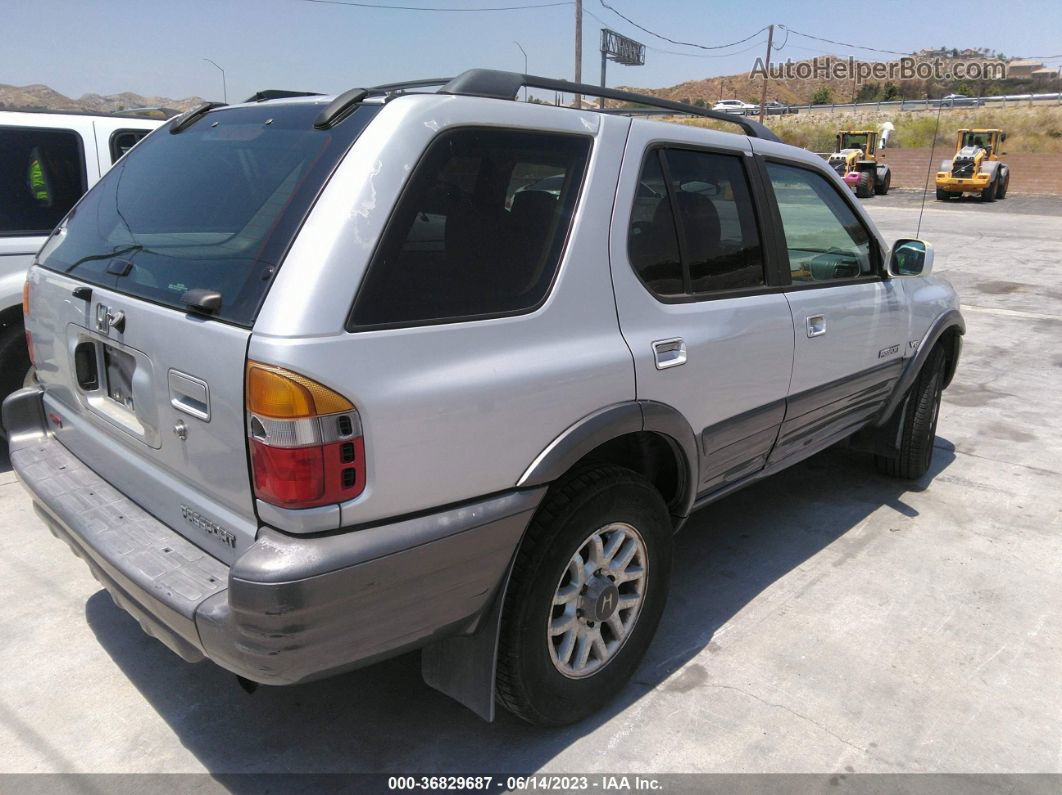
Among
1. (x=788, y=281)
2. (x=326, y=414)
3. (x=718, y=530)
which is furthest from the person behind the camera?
(x=718, y=530)

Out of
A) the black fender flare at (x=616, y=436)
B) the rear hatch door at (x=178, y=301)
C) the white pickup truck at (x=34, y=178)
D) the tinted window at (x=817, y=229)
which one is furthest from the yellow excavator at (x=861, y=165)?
the rear hatch door at (x=178, y=301)

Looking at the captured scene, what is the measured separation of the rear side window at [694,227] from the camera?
2.67 meters

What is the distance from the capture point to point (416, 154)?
80.5 inches

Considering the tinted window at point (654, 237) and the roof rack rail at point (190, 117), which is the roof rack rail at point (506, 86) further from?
the roof rack rail at point (190, 117)

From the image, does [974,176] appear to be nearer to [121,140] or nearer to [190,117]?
[121,140]

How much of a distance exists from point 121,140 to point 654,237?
3.94 metres

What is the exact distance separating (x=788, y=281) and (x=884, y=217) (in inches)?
861

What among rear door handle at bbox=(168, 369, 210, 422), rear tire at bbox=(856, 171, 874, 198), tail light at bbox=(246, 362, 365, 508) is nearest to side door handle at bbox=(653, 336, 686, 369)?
tail light at bbox=(246, 362, 365, 508)

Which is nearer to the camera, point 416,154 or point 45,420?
point 416,154

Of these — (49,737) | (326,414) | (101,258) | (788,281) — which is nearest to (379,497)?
(326,414)

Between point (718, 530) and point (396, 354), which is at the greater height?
point (396, 354)

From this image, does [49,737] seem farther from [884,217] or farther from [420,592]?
[884,217]

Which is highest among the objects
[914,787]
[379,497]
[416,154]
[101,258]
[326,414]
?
[416,154]

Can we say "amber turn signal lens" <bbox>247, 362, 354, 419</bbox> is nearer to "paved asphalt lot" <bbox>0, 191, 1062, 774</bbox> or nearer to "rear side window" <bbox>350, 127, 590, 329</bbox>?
"rear side window" <bbox>350, 127, 590, 329</bbox>
